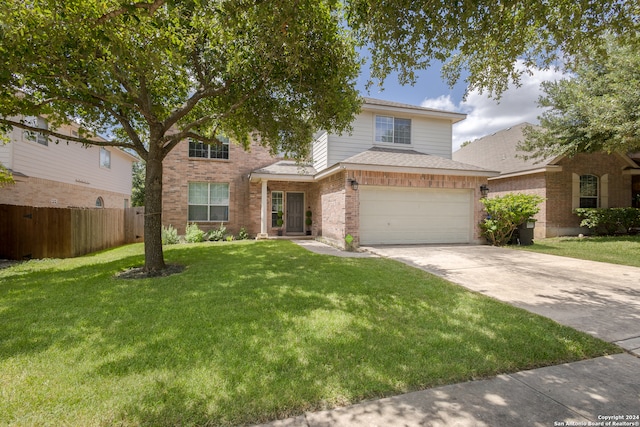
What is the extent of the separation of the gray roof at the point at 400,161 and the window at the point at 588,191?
797 cm

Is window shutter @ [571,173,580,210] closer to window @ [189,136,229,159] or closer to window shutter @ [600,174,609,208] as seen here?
window shutter @ [600,174,609,208]

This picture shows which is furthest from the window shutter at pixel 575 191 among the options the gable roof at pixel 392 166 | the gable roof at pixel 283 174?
the gable roof at pixel 283 174

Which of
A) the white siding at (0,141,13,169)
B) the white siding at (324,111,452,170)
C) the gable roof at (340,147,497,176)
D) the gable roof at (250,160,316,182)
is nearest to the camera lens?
the gable roof at (340,147,497,176)

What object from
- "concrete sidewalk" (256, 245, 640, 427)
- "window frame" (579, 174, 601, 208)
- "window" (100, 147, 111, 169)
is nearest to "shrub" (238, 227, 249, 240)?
"window" (100, 147, 111, 169)

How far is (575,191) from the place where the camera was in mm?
14758

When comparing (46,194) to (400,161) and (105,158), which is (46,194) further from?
(400,161)

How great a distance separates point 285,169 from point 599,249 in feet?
43.5

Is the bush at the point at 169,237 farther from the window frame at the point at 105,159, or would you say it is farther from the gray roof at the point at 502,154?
the gray roof at the point at 502,154

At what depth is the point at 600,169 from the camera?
15312 mm

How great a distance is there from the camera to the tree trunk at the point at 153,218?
22.6 ft

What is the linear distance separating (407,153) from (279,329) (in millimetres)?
10962

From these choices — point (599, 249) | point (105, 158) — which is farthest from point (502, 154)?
point (105, 158)

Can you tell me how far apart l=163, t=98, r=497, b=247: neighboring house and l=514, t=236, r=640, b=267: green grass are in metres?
2.76

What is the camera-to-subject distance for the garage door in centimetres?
1091
